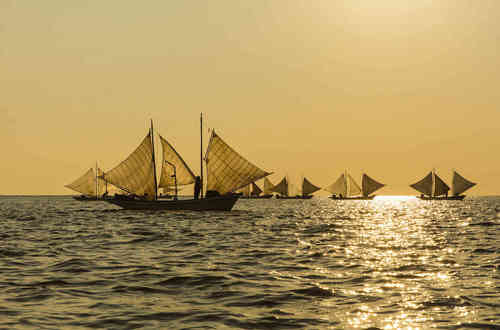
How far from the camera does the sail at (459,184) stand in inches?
7367

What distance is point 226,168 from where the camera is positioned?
69.2 meters

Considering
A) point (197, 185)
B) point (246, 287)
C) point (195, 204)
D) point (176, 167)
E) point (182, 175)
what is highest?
point (176, 167)

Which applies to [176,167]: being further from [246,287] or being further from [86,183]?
[86,183]

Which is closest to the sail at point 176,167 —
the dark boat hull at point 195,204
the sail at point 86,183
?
the dark boat hull at point 195,204

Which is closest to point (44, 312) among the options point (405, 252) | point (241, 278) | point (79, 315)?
point (79, 315)

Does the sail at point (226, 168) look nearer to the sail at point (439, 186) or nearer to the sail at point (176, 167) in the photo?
the sail at point (176, 167)

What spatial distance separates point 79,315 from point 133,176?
6251cm

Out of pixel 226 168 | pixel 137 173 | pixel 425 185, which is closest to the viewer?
pixel 226 168

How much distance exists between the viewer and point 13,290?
14828 millimetres

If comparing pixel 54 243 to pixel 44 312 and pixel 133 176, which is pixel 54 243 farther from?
pixel 133 176

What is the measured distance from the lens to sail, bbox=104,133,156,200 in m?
72.8

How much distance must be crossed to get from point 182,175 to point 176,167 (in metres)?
1.24

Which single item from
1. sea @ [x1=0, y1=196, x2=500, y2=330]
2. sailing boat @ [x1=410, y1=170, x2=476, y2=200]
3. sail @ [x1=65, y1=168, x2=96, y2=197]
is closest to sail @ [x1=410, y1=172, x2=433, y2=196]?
sailing boat @ [x1=410, y1=170, x2=476, y2=200]

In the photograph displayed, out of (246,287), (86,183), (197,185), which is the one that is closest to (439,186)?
(86,183)
